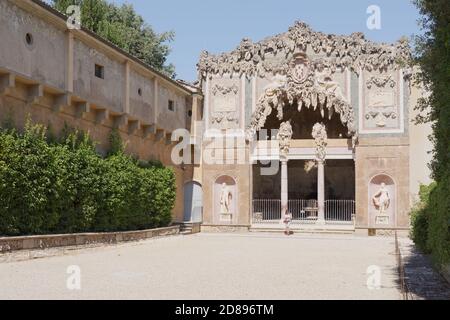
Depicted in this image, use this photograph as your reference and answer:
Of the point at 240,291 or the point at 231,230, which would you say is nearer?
the point at 240,291

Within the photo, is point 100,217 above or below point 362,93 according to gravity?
below

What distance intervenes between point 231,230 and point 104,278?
22057 millimetres

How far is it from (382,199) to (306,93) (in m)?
7.11

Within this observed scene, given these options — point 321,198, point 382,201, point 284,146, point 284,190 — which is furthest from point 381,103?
point 284,190

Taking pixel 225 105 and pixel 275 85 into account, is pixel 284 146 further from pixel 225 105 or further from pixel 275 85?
pixel 225 105

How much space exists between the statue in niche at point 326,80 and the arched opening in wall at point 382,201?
524cm

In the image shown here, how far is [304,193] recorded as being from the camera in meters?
40.9

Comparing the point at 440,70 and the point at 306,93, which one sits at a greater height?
the point at 306,93

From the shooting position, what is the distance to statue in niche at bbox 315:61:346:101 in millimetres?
32844

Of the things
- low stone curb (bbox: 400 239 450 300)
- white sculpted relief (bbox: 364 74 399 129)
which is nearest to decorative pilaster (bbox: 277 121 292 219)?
white sculpted relief (bbox: 364 74 399 129)

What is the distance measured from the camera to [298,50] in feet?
109

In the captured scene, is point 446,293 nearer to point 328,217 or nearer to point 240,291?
point 240,291

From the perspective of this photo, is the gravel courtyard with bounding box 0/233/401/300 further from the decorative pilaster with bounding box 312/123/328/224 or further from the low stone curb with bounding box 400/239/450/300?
the decorative pilaster with bounding box 312/123/328/224
